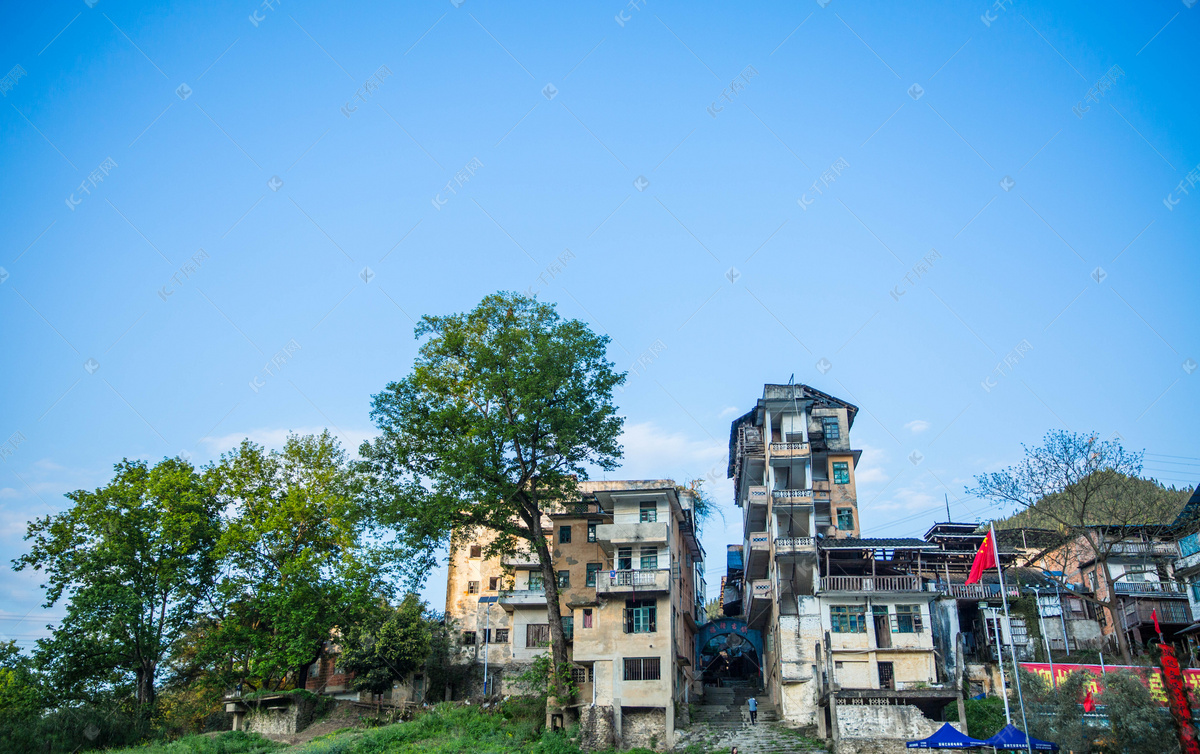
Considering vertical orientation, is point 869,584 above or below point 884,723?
above

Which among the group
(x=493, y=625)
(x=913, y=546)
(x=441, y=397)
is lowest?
(x=493, y=625)

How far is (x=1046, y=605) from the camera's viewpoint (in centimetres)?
4516

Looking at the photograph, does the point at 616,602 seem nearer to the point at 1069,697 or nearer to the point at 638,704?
the point at 638,704

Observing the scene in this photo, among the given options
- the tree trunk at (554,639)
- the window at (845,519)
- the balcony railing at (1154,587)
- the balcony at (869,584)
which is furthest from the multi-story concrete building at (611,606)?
the balcony railing at (1154,587)

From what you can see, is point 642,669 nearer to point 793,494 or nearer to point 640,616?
point 640,616

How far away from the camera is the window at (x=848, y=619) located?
1587 inches

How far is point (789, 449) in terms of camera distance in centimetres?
4747

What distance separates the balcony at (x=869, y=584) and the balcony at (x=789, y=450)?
8.27 metres

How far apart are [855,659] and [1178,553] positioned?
2269 centimetres

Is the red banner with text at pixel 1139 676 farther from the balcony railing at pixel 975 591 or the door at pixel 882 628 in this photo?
the balcony railing at pixel 975 591

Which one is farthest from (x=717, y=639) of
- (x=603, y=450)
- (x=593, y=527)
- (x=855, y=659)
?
(x=603, y=450)

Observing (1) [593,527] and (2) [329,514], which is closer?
(2) [329,514]

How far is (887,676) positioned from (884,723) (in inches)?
266

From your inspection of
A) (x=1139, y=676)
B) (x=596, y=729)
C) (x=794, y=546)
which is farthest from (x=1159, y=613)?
(x=596, y=729)
